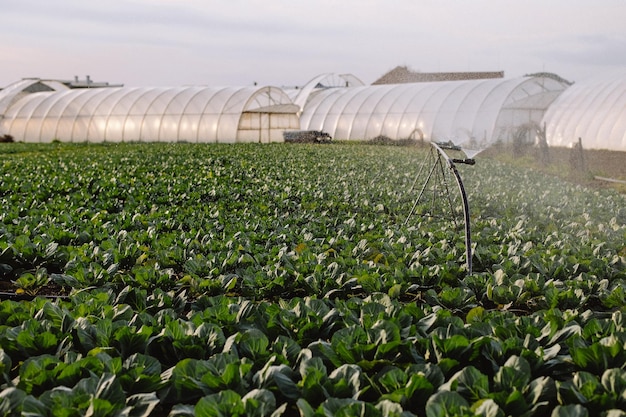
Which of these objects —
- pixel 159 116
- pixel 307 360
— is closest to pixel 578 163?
pixel 307 360

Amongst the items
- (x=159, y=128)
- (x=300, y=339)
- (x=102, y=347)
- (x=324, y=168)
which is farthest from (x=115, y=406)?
(x=159, y=128)

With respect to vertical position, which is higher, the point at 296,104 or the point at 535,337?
the point at 296,104

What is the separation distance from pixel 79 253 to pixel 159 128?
2770 cm

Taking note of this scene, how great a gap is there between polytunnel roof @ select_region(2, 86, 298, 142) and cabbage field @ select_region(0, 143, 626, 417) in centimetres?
2163

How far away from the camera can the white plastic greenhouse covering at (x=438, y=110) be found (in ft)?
83.6

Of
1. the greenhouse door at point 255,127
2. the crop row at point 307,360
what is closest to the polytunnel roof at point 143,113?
the greenhouse door at point 255,127

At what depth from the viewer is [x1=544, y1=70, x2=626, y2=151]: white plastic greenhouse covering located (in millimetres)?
21125

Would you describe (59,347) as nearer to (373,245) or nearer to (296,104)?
(373,245)

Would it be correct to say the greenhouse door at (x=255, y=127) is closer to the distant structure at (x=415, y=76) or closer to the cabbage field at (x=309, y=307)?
the cabbage field at (x=309, y=307)

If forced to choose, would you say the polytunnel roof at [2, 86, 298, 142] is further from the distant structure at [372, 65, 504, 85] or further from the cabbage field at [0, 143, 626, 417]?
the distant structure at [372, 65, 504, 85]

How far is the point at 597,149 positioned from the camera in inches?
846

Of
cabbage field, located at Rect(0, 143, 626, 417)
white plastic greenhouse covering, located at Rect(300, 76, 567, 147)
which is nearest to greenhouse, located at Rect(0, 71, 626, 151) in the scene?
white plastic greenhouse covering, located at Rect(300, 76, 567, 147)

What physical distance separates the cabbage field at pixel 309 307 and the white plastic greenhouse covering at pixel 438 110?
1443cm

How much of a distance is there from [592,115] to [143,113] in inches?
832
